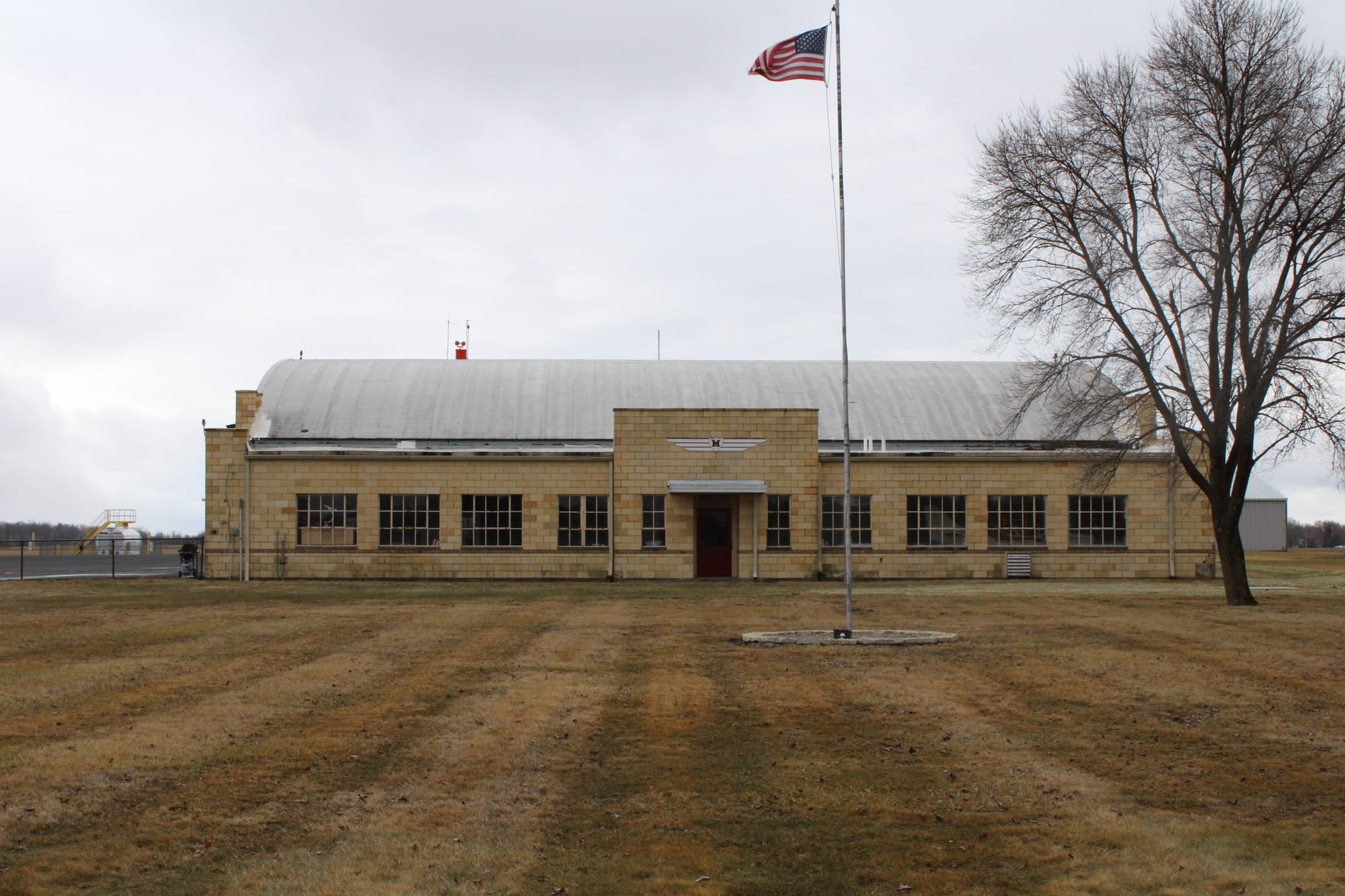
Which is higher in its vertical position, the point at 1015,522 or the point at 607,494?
the point at 607,494

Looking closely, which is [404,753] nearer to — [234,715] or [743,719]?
[234,715]

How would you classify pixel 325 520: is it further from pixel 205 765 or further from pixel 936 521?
pixel 205 765

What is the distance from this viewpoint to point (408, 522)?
37.1 m

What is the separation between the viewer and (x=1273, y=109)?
87.5ft

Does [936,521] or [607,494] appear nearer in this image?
[607,494]

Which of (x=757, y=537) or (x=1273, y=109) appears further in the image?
(x=757, y=537)

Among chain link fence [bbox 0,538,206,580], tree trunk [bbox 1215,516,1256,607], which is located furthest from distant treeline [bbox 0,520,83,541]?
tree trunk [bbox 1215,516,1256,607]

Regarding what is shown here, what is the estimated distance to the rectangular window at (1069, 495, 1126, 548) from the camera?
125 ft

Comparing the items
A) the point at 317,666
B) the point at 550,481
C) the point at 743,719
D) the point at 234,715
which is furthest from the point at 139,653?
the point at 550,481

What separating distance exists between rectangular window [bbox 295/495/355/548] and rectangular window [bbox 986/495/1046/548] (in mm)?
19629

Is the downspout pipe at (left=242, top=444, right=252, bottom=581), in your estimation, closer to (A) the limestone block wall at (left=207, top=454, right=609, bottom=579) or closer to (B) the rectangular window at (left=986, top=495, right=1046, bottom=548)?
(A) the limestone block wall at (left=207, top=454, right=609, bottom=579)

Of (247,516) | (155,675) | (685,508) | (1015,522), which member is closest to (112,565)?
(247,516)

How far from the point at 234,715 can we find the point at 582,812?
5198mm

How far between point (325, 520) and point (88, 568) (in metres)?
16.0
